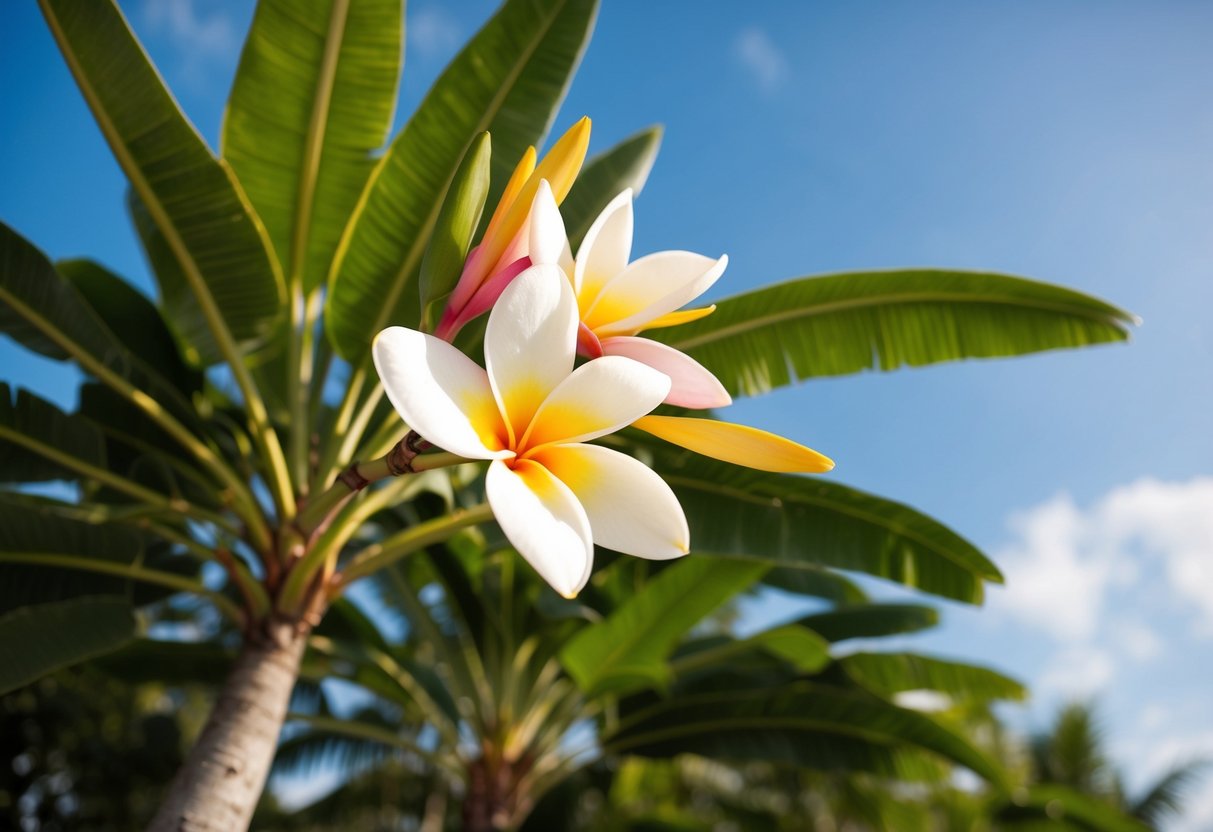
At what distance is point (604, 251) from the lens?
110 centimetres

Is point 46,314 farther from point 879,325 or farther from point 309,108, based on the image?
point 879,325

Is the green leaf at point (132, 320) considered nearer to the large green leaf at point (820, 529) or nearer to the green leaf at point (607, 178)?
the green leaf at point (607, 178)

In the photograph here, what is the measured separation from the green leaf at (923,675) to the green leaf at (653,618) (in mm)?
1101

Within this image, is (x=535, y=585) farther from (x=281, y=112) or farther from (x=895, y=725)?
(x=281, y=112)

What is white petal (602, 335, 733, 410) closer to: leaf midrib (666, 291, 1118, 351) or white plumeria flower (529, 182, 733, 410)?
white plumeria flower (529, 182, 733, 410)

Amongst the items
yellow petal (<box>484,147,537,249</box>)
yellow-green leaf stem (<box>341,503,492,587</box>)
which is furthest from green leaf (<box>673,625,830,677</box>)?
yellow petal (<box>484,147,537,249</box>)

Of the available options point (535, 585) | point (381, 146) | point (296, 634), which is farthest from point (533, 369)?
point (535, 585)

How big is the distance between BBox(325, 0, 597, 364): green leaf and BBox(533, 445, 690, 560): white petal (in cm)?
175

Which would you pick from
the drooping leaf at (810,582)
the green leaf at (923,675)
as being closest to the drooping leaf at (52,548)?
the drooping leaf at (810,582)

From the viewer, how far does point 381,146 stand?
2.71m

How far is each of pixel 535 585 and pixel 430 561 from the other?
2.30 feet

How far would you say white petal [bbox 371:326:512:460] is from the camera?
823 mm

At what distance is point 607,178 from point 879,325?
46.9 inches

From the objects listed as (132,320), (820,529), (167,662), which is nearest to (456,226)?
(820,529)
